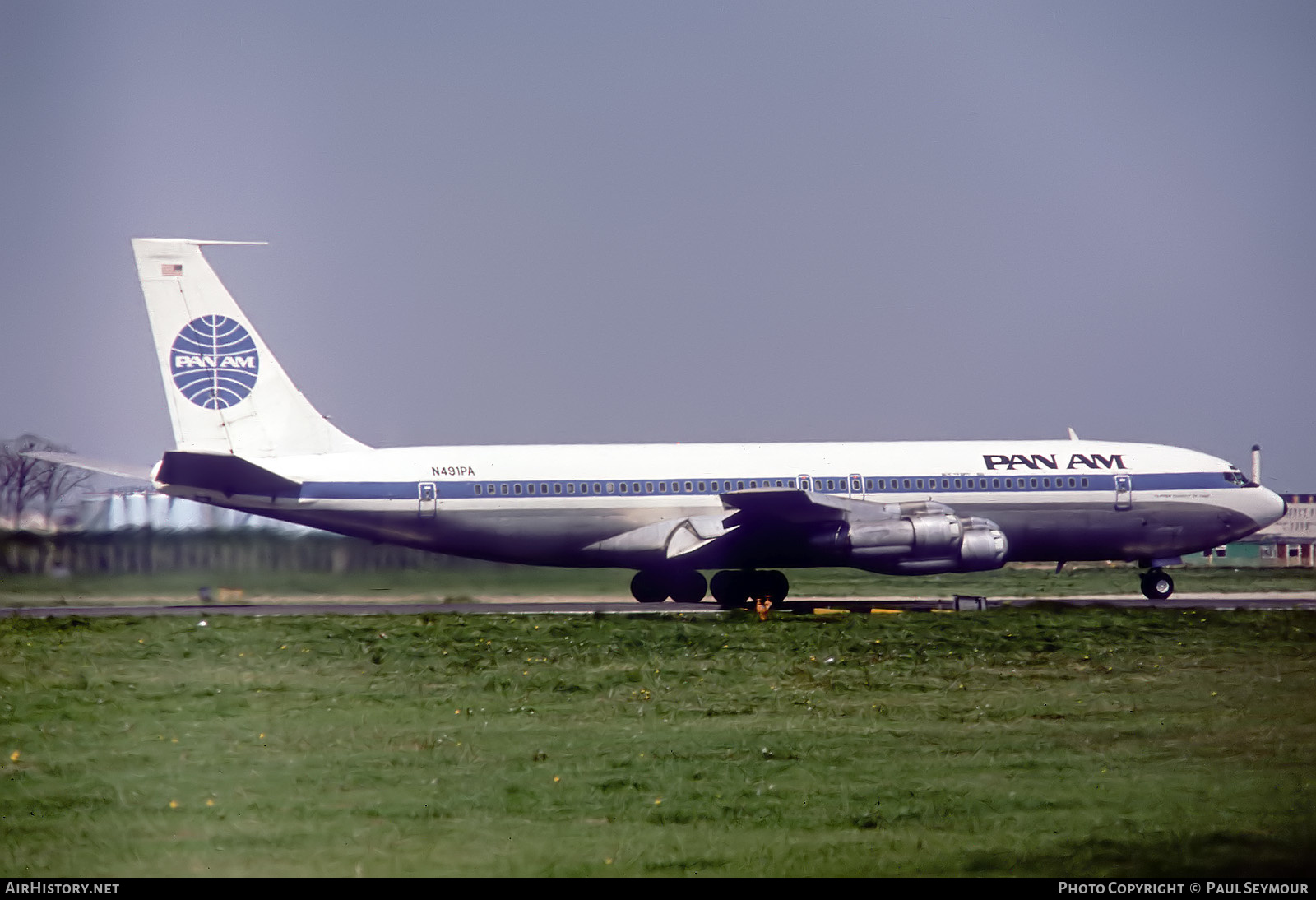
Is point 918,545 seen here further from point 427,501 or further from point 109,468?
point 109,468

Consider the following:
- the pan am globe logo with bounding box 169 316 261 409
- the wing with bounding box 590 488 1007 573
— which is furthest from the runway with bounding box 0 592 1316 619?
the pan am globe logo with bounding box 169 316 261 409

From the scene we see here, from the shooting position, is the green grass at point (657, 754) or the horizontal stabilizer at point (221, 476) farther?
the horizontal stabilizer at point (221, 476)

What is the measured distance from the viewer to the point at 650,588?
3431 cm

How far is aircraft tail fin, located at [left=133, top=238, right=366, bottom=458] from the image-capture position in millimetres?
31391

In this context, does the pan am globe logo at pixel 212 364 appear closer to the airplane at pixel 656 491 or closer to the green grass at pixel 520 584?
the airplane at pixel 656 491

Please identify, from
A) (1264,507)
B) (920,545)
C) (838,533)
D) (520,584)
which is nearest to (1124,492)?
(1264,507)

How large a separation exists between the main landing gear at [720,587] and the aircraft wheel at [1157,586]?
30.7 ft

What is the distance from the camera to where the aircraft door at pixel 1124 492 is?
115 ft

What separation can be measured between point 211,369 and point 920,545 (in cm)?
1685

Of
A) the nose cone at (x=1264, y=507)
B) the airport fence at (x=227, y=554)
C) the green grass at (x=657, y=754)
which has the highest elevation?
the nose cone at (x=1264, y=507)

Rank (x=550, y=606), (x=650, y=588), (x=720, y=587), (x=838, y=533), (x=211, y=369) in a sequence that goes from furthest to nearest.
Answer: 1. (x=650, y=588)
2. (x=720, y=587)
3. (x=550, y=606)
4. (x=838, y=533)
5. (x=211, y=369)

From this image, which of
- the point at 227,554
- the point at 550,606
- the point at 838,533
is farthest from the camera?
the point at 550,606

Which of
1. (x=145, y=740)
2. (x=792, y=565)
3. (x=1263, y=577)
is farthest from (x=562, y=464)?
(x=1263, y=577)

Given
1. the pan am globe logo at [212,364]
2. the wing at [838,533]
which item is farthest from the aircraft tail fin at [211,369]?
the wing at [838,533]
